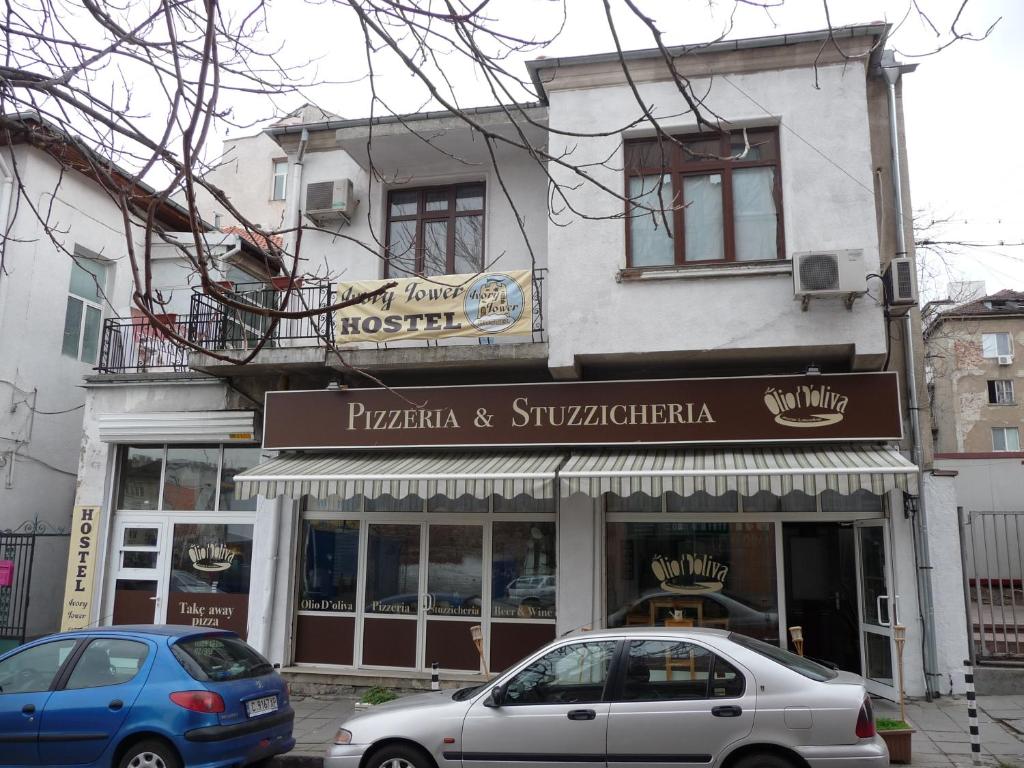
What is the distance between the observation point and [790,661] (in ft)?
21.0

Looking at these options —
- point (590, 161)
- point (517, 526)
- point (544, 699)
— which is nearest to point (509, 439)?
point (517, 526)

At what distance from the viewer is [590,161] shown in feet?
34.9

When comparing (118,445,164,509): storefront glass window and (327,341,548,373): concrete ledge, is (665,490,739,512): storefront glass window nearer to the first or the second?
(327,341,548,373): concrete ledge

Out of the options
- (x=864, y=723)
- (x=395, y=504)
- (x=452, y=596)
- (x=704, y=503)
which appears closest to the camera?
(x=864, y=723)

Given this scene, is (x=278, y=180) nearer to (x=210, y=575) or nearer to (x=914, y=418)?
(x=210, y=575)

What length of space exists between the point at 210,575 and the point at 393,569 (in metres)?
2.88

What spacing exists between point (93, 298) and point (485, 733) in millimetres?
13209

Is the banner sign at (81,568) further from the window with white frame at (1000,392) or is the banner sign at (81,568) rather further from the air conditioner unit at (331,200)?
the window with white frame at (1000,392)

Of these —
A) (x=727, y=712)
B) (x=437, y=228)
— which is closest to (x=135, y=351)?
(x=437, y=228)

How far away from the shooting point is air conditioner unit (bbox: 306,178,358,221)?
12500 mm

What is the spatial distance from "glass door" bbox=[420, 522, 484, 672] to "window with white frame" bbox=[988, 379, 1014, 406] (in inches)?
1386

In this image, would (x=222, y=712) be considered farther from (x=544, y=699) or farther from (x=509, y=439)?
(x=509, y=439)

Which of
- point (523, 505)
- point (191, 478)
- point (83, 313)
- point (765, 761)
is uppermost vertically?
point (83, 313)

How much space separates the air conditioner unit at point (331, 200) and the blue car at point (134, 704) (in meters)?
6.86
